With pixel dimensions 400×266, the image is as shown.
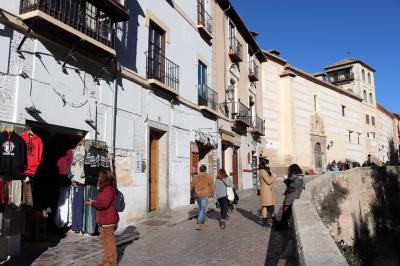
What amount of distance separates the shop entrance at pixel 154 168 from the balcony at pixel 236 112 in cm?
601

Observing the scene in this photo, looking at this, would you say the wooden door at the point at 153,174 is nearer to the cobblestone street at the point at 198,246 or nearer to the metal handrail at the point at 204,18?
the cobblestone street at the point at 198,246

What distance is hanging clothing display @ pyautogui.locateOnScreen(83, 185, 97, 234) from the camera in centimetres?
785

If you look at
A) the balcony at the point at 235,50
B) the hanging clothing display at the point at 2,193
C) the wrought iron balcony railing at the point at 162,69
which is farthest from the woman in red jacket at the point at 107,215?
the balcony at the point at 235,50

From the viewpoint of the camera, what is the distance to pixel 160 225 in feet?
30.9

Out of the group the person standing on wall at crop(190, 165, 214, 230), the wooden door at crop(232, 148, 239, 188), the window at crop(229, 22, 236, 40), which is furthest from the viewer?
the window at crop(229, 22, 236, 40)

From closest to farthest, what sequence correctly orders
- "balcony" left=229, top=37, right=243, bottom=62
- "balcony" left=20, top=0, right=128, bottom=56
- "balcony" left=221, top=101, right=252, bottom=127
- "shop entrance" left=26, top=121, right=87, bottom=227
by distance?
"balcony" left=20, top=0, right=128, bottom=56 < "shop entrance" left=26, top=121, right=87, bottom=227 < "balcony" left=221, top=101, right=252, bottom=127 < "balcony" left=229, top=37, right=243, bottom=62

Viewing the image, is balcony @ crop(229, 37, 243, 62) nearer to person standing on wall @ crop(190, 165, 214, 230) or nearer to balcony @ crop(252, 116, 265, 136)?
balcony @ crop(252, 116, 265, 136)

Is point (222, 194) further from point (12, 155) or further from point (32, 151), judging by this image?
point (12, 155)

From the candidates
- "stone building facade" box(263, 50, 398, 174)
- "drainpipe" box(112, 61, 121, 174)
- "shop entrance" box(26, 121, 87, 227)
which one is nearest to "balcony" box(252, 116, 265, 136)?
"stone building facade" box(263, 50, 398, 174)

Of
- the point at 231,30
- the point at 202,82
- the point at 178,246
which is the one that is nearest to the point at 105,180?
the point at 178,246

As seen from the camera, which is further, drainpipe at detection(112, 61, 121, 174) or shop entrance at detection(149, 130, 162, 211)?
shop entrance at detection(149, 130, 162, 211)

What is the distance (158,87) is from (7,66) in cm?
513

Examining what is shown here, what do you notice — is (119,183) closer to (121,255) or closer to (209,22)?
(121,255)

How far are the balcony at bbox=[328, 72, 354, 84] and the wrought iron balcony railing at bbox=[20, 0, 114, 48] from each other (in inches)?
1699
